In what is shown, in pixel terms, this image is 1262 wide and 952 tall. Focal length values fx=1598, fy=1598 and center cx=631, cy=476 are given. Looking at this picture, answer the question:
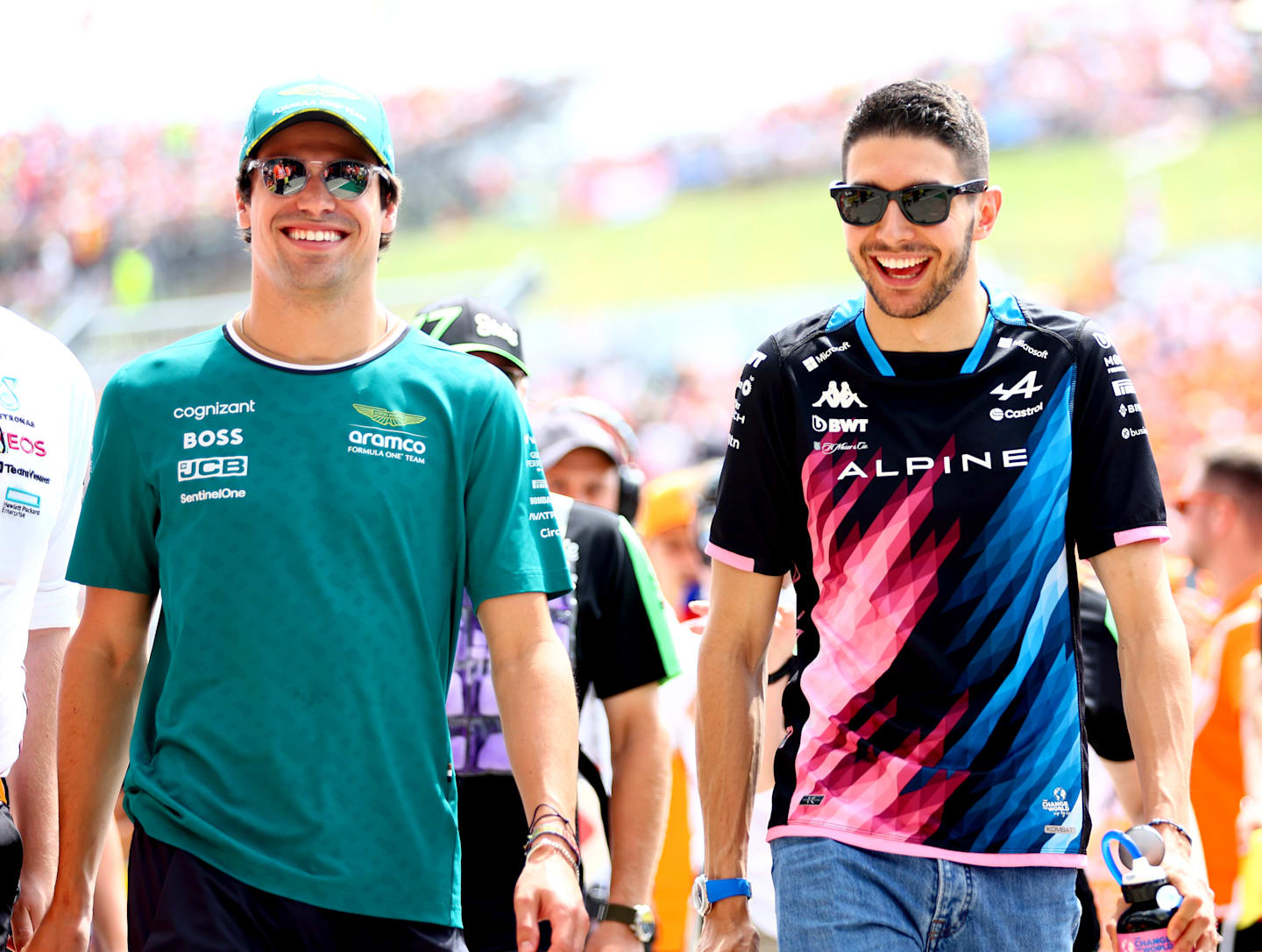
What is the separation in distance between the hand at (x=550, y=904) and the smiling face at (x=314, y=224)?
1.13 m

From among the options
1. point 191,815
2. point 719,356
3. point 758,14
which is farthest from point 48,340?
point 758,14

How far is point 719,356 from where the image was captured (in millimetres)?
25453

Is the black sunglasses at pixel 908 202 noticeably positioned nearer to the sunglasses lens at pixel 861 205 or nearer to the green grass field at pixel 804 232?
the sunglasses lens at pixel 861 205

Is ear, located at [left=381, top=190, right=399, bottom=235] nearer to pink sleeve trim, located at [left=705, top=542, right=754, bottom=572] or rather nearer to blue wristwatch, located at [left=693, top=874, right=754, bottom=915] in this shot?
pink sleeve trim, located at [left=705, top=542, right=754, bottom=572]

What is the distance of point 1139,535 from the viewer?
3271 millimetres

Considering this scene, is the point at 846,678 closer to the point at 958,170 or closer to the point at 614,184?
the point at 958,170

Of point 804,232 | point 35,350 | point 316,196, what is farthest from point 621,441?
point 804,232

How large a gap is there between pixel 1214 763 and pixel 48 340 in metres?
3.98

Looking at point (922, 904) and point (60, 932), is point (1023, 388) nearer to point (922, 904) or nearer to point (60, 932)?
point (922, 904)

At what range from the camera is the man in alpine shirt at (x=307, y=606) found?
2.77m

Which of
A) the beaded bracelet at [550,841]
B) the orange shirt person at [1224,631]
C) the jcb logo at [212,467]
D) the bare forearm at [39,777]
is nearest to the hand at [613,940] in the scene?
the beaded bracelet at [550,841]

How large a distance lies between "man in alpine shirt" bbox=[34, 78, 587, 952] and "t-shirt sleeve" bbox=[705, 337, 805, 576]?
20.4 inches

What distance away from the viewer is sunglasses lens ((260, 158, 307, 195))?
3.02 meters

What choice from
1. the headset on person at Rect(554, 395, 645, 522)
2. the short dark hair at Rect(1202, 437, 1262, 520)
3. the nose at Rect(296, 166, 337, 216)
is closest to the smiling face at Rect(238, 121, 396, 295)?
the nose at Rect(296, 166, 337, 216)
